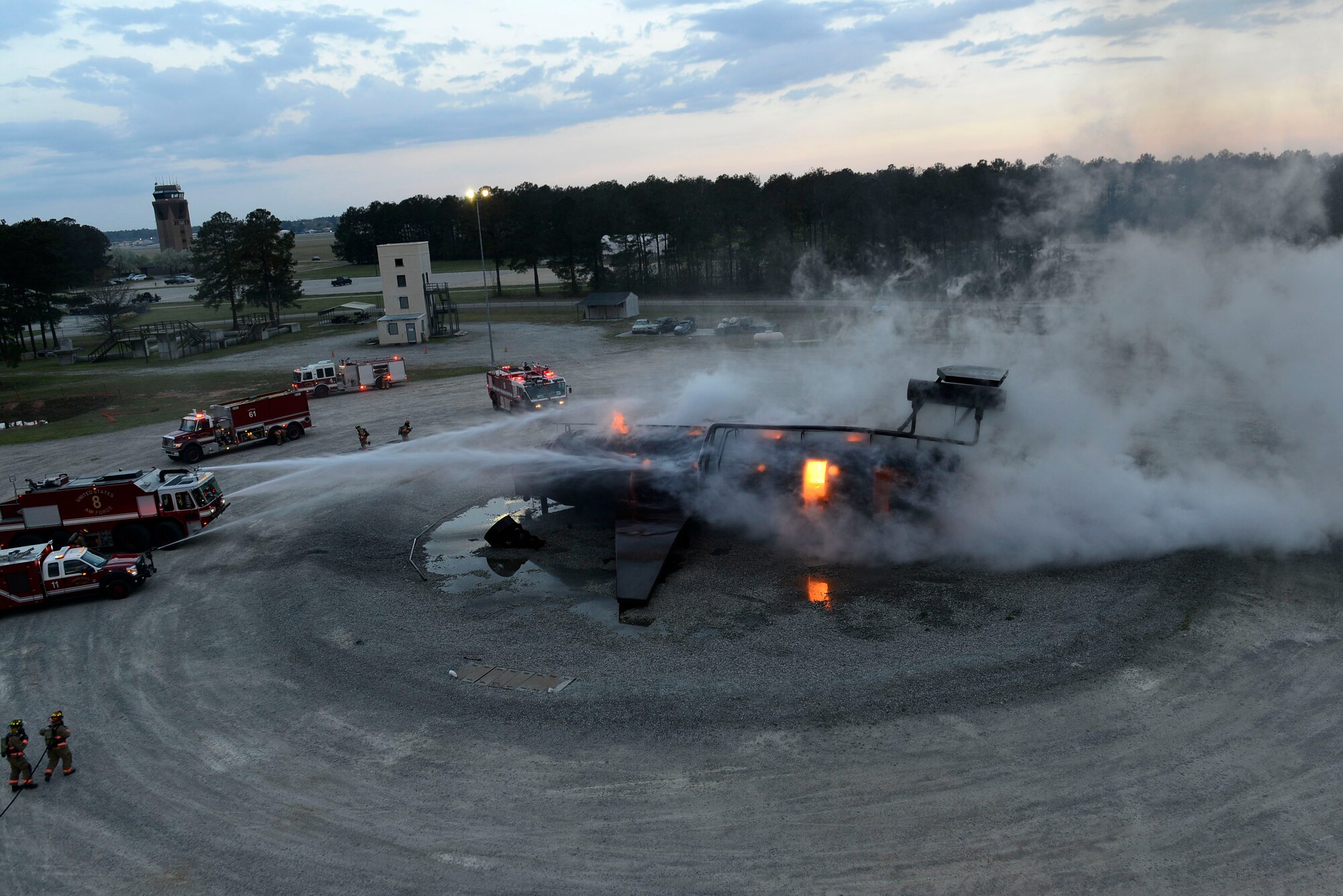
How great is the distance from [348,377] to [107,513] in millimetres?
29470

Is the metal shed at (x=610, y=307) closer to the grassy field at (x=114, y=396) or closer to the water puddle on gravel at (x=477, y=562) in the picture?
the grassy field at (x=114, y=396)

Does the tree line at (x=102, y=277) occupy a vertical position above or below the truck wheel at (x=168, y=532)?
above

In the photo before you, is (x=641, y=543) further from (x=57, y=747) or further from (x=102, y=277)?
(x=102, y=277)

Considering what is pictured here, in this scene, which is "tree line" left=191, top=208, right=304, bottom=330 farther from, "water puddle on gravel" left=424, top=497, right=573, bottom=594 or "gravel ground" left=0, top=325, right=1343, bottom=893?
"gravel ground" left=0, top=325, right=1343, bottom=893

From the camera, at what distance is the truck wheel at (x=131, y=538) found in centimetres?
2542

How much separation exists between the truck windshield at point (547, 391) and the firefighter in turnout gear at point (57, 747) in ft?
94.3

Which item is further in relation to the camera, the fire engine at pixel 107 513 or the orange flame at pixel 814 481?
the fire engine at pixel 107 513

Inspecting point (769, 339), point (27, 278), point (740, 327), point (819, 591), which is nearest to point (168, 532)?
point (819, 591)

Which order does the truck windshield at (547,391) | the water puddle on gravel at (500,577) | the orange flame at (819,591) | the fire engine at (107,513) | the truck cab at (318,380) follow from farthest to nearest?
the truck cab at (318,380), the truck windshield at (547,391), the fire engine at (107,513), the water puddle on gravel at (500,577), the orange flame at (819,591)


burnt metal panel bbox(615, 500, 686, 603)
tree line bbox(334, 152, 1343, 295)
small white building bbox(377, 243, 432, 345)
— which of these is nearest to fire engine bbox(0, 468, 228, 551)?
burnt metal panel bbox(615, 500, 686, 603)

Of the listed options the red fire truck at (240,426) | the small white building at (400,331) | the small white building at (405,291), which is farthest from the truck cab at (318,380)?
the small white building at (405,291)

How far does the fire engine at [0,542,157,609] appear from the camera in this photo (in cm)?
2080

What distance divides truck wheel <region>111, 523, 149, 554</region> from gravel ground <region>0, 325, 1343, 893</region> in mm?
3798

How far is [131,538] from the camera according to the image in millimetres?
25578
